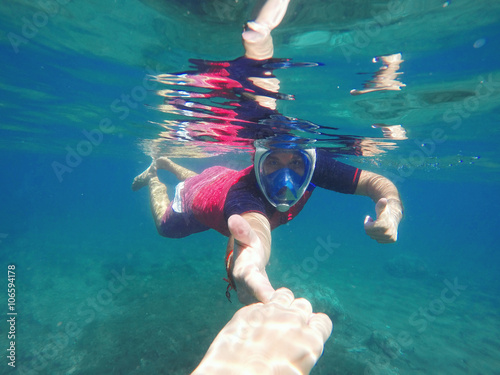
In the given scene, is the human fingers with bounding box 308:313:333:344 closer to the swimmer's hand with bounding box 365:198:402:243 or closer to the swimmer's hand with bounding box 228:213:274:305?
the swimmer's hand with bounding box 228:213:274:305

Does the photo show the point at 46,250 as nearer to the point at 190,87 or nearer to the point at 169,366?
the point at 169,366

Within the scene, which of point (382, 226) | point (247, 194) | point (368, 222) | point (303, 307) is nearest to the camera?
point (303, 307)

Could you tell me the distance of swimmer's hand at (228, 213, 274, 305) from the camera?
2055 mm

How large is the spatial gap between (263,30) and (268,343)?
18.2 ft

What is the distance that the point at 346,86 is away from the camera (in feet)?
25.9

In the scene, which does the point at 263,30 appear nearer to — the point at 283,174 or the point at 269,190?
the point at 283,174

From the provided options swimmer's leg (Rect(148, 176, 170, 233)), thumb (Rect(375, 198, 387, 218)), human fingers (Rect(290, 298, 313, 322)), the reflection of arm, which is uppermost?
the reflection of arm

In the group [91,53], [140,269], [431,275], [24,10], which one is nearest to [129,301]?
[140,269]

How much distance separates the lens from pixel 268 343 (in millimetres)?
1471

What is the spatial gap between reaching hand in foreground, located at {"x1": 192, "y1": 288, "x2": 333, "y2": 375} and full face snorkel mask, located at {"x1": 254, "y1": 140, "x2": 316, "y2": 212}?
2.87 meters

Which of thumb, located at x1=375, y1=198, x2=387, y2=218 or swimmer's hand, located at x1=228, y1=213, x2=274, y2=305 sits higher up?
thumb, located at x1=375, y1=198, x2=387, y2=218

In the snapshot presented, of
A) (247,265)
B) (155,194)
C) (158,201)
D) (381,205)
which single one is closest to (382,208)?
(381,205)

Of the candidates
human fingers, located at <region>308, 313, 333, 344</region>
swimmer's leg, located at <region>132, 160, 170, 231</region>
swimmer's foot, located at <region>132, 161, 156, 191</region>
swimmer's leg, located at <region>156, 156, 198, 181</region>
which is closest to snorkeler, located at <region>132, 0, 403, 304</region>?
human fingers, located at <region>308, 313, 333, 344</region>

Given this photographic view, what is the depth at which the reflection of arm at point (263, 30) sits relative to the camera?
182 inches
